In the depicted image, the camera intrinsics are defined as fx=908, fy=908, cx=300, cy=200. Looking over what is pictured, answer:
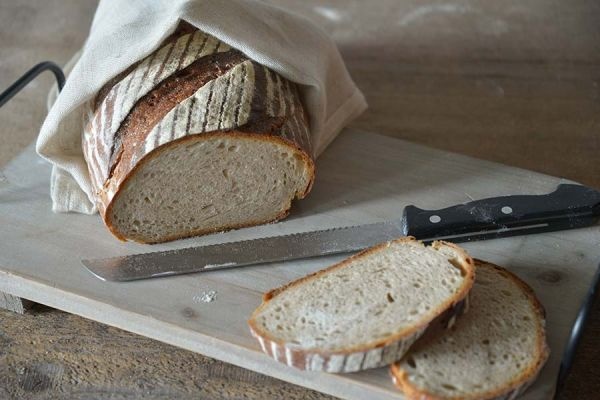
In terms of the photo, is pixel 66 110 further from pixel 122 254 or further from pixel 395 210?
pixel 395 210

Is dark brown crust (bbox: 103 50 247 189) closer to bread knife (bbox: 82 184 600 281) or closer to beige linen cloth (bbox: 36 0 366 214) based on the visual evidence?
beige linen cloth (bbox: 36 0 366 214)

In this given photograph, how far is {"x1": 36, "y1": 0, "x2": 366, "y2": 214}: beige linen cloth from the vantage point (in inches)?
101

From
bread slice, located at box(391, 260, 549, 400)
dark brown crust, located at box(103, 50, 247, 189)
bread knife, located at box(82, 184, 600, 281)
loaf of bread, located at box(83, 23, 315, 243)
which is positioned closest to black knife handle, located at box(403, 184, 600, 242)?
bread knife, located at box(82, 184, 600, 281)

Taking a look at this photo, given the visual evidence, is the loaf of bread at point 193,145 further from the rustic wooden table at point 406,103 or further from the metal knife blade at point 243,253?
the rustic wooden table at point 406,103

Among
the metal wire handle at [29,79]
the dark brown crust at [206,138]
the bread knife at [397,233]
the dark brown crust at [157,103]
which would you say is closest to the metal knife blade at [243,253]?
the bread knife at [397,233]

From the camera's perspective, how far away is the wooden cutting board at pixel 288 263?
221 cm

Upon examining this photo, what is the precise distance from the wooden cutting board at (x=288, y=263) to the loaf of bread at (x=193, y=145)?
0.08 m

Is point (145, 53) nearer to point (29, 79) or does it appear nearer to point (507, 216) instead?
point (29, 79)

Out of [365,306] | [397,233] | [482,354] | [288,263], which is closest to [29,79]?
[288,263]

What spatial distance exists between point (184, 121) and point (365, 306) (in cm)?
69

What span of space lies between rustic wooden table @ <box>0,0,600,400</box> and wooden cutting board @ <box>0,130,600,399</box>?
118 millimetres

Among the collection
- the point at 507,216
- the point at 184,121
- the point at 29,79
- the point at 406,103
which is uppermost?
the point at 184,121

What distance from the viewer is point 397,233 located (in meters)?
2.44

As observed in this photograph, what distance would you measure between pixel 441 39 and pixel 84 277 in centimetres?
199
